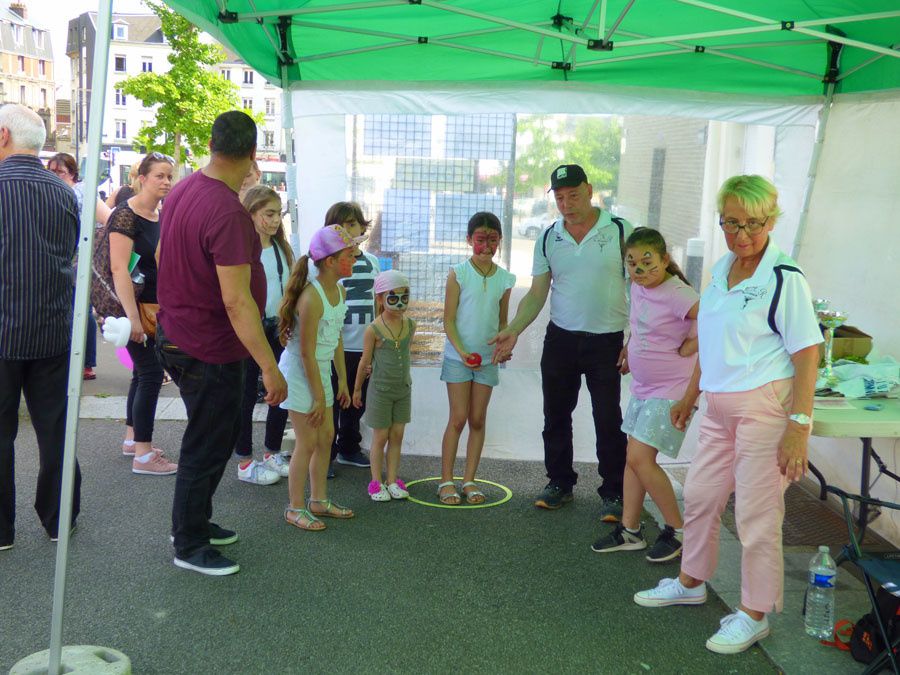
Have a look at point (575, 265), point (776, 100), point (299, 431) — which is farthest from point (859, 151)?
point (299, 431)

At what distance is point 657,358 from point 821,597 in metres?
1.31

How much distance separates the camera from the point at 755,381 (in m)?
3.42

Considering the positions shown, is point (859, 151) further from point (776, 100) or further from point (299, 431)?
point (299, 431)

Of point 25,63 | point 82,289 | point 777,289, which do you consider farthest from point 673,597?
point 25,63

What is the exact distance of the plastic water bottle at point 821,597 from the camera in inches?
146

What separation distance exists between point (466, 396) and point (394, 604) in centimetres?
155

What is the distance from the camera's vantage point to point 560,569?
442cm

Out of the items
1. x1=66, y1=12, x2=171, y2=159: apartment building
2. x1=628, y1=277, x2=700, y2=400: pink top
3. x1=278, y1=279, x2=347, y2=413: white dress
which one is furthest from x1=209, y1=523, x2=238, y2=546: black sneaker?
x1=66, y1=12, x2=171, y2=159: apartment building

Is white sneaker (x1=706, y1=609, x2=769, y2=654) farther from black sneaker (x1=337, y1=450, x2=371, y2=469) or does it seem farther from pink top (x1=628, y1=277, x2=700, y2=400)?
black sneaker (x1=337, y1=450, x2=371, y2=469)

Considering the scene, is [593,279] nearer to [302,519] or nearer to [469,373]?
[469,373]

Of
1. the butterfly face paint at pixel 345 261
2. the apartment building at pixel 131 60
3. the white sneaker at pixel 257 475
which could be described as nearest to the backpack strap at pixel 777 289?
the butterfly face paint at pixel 345 261

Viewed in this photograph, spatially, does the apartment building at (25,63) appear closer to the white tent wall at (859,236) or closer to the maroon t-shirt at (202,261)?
the white tent wall at (859,236)

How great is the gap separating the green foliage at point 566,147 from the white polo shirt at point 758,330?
3.38 m

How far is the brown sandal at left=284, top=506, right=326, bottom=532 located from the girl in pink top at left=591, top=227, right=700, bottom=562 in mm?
1690
